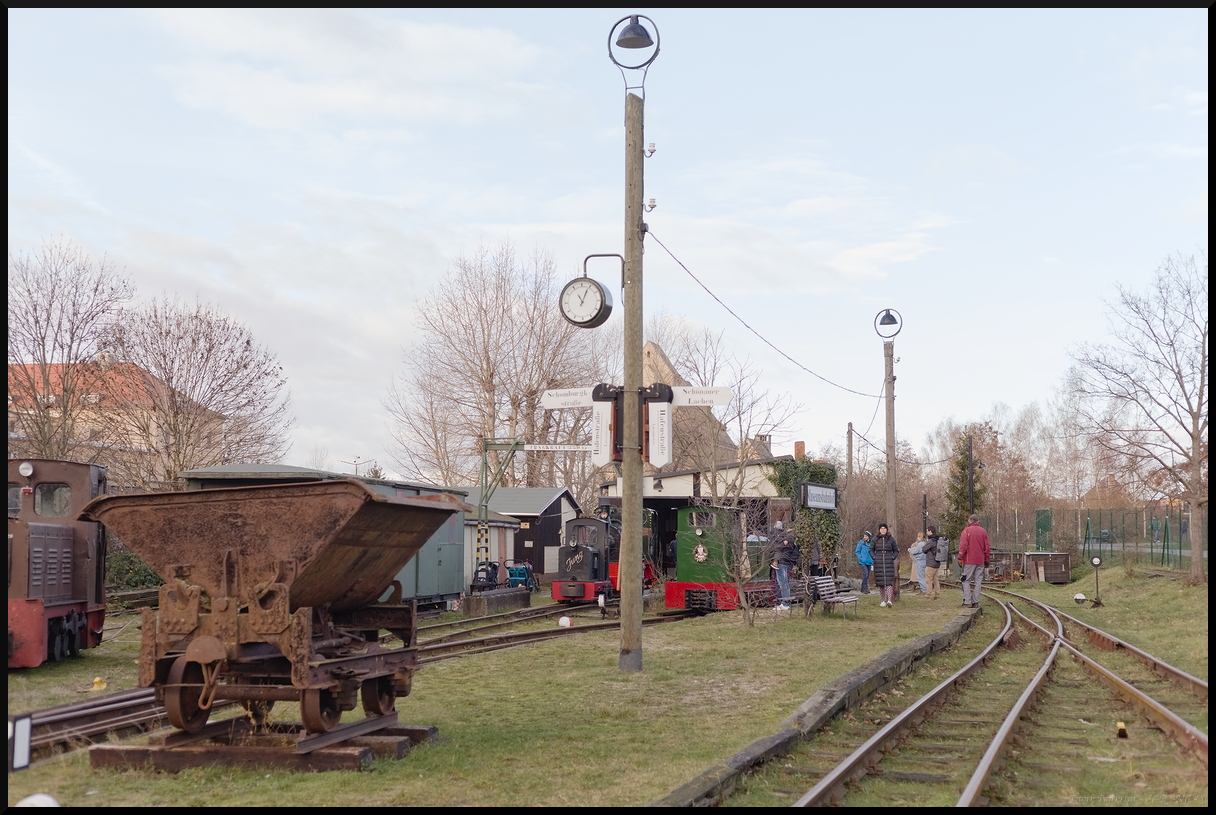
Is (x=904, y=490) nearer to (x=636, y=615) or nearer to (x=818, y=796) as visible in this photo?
(x=636, y=615)

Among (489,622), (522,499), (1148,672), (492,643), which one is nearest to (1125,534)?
(522,499)

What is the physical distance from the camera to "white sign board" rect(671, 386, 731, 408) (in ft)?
39.9

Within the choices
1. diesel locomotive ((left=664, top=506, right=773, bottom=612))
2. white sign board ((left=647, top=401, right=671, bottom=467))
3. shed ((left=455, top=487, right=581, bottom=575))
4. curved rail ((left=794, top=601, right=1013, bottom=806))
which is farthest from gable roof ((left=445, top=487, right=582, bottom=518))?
curved rail ((left=794, top=601, right=1013, bottom=806))

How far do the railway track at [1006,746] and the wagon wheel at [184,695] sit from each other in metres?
4.01

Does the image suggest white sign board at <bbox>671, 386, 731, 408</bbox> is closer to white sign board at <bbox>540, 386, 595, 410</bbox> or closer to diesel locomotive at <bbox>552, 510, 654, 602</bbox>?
white sign board at <bbox>540, 386, 595, 410</bbox>

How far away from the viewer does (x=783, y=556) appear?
2055 cm

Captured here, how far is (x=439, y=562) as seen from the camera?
2309 cm

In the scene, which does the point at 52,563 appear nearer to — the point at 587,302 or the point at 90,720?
the point at 90,720

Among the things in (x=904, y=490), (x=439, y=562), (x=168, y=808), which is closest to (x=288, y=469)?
(x=439, y=562)

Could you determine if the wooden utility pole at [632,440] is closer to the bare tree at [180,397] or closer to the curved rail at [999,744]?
the curved rail at [999,744]

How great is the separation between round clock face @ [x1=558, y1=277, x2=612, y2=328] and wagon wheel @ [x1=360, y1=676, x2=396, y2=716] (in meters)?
5.28

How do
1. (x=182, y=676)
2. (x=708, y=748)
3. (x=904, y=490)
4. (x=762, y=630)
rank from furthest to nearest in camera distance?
(x=904, y=490)
(x=762, y=630)
(x=708, y=748)
(x=182, y=676)

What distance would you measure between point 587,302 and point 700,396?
177 cm

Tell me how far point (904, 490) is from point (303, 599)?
64170mm
